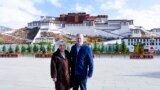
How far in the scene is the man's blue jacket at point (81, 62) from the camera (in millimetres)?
7121

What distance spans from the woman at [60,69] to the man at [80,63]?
141mm

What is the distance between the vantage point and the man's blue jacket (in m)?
7.12

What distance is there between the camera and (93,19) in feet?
406

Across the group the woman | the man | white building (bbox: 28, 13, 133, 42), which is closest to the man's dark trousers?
the man

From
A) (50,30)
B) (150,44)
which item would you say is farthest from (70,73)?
(50,30)

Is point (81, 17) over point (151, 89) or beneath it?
over

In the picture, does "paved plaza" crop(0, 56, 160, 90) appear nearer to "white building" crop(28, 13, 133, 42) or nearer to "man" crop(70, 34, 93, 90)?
"man" crop(70, 34, 93, 90)

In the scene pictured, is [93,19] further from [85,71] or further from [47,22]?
[85,71]

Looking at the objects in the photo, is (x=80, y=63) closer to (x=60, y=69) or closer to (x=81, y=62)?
(x=81, y=62)

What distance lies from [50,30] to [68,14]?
12.0m

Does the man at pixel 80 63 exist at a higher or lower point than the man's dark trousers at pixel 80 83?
higher

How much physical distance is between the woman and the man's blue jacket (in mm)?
135

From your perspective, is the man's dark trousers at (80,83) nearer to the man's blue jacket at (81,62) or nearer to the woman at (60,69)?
the man's blue jacket at (81,62)

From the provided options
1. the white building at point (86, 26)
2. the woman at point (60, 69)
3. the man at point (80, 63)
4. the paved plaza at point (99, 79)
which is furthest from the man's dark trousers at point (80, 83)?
the white building at point (86, 26)
